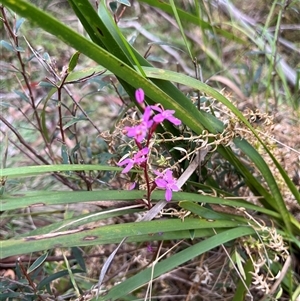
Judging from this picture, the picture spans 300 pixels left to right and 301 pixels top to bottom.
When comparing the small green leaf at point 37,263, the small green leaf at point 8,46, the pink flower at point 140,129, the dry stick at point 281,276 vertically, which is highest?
the pink flower at point 140,129

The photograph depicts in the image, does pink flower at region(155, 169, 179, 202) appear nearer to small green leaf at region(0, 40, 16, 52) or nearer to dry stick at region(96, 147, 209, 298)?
dry stick at region(96, 147, 209, 298)

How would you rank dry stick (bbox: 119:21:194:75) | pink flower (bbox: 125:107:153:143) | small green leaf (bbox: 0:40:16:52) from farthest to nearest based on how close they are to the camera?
dry stick (bbox: 119:21:194:75) → small green leaf (bbox: 0:40:16:52) → pink flower (bbox: 125:107:153:143)

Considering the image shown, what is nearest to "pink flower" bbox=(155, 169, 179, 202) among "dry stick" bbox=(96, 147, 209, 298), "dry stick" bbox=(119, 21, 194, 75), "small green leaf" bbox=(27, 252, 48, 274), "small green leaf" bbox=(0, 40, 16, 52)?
"dry stick" bbox=(96, 147, 209, 298)

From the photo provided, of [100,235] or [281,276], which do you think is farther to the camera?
[281,276]

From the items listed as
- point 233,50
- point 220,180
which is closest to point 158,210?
point 220,180

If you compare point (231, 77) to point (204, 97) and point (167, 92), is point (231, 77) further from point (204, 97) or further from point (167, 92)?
point (167, 92)

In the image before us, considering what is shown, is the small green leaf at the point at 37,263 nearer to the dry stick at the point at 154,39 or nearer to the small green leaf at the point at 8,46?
the small green leaf at the point at 8,46

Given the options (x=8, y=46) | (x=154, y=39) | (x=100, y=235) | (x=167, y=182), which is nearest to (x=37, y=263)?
(x=100, y=235)

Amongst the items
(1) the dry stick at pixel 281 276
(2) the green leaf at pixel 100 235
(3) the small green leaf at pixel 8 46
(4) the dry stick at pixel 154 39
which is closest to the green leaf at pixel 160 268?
(2) the green leaf at pixel 100 235

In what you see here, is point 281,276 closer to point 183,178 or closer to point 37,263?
point 183,178

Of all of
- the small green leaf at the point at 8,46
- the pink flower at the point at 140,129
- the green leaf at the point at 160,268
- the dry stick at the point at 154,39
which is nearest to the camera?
the pink flower at the point at 140,129

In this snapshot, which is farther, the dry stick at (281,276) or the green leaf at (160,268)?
the dry stick at (281,276)
